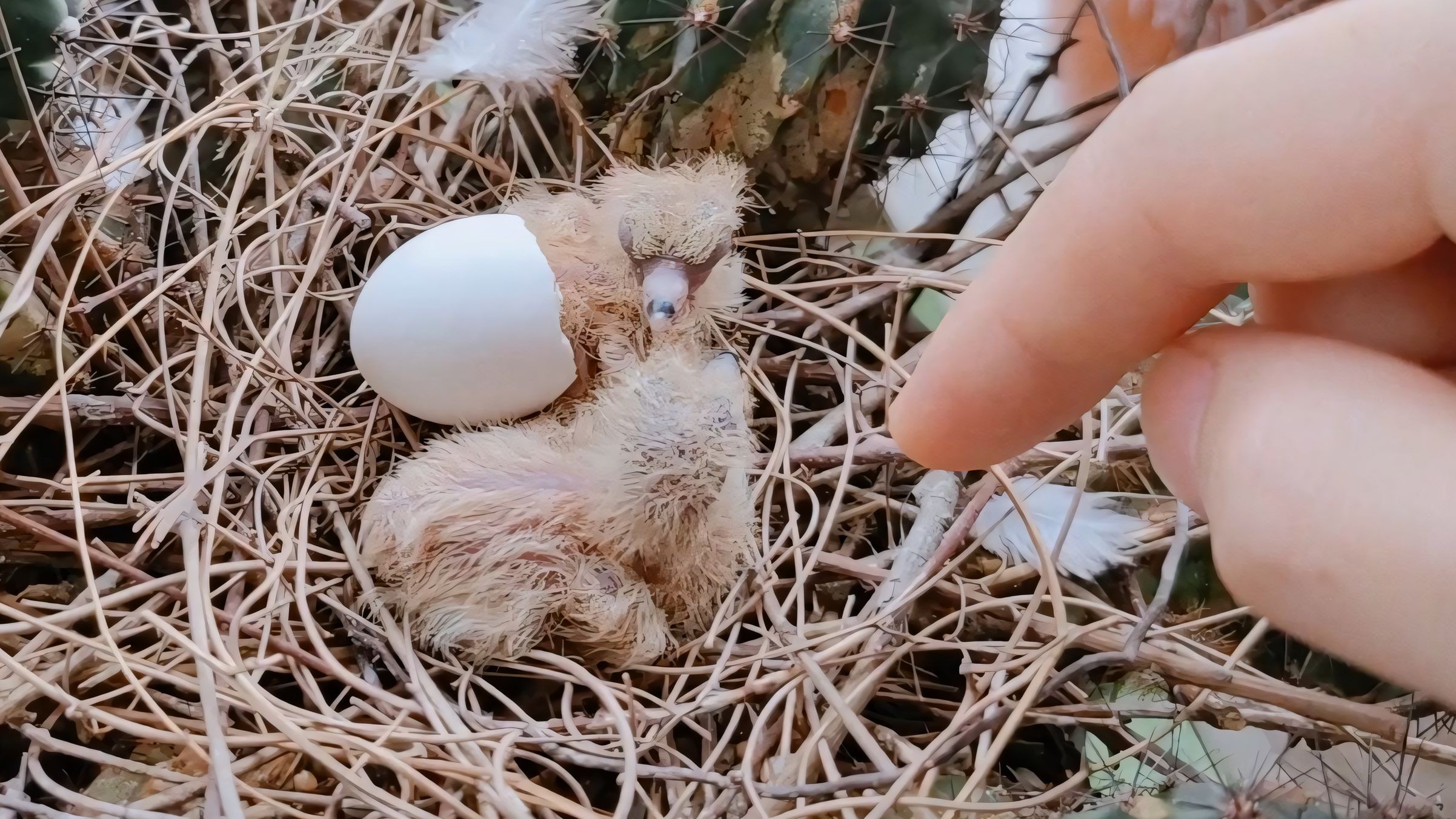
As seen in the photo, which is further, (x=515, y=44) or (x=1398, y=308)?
(x=515, y=44)

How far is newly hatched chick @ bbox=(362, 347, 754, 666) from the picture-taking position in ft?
1.85

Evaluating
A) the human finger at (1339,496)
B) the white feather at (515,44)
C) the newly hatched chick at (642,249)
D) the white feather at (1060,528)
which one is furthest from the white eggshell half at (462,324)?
the human finger at (1339,496)

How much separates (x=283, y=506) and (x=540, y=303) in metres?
0.25

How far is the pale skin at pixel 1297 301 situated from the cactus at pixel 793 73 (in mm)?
423

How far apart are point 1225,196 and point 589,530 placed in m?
0.44

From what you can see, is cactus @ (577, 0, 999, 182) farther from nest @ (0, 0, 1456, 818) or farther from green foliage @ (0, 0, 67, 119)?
green foliage @ (0, 0, 67, 119)

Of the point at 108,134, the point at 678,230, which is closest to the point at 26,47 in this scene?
the point at 108,134

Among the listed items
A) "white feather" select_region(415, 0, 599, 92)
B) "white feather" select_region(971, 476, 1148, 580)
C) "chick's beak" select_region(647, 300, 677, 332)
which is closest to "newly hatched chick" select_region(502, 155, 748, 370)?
"chick's beak" select_region(647, 300, 677, 332)

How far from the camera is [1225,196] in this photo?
0.85ft

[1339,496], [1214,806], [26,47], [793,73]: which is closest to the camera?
[1339,496]

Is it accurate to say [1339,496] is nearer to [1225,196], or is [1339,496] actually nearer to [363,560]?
[1225,196]

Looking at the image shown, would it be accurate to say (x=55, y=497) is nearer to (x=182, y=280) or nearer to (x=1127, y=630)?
(x=182, y=280)

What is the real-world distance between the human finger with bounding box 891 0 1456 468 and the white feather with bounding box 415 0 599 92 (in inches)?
21.3

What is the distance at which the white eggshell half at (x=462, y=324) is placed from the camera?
63 centimetres
